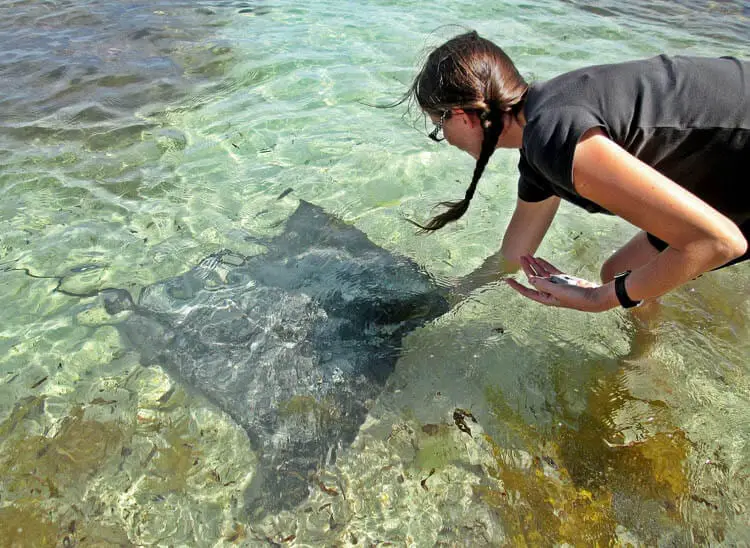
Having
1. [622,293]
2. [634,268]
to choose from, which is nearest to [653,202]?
[622,293]

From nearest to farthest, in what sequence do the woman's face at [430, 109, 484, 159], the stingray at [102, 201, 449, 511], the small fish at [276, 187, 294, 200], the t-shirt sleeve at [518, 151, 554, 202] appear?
the woman's face at [430, 109, 484, 159] → the t-shirt sleeve at [518, 151, 554, 202] → the stingray at [102, 201, 449, 511] → the small fish at [276, 187, 294, 200]

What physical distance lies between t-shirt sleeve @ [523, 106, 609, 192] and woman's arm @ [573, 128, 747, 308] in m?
0.03

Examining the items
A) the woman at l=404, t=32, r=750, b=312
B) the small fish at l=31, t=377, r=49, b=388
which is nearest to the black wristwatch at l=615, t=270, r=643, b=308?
the woman at l=404, t=32, r=750, b=312

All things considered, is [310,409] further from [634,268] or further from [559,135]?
[634,268]

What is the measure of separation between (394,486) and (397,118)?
4.08m

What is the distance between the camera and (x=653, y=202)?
171 cm

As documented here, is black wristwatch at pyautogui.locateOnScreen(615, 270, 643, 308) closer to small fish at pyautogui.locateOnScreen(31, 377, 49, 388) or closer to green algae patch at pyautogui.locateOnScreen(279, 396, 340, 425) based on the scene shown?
green algae patch at pyautogui.locateOnScreen(279, 396, 340, 425)

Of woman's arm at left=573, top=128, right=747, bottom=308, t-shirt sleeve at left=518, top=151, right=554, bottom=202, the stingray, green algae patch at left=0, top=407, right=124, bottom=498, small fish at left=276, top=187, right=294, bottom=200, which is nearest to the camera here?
woman's arm at left=573, top=128, right=747, bottom=308

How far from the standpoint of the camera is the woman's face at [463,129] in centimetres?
203

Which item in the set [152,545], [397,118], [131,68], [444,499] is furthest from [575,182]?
[131,68]

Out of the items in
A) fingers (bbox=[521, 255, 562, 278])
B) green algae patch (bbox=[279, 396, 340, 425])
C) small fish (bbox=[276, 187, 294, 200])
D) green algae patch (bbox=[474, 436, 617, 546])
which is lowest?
small fish (bbox=[276, 187, 294, 200])

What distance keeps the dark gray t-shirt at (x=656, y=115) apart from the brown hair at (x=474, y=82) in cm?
10

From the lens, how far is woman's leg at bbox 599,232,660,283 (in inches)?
108

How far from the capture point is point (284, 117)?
5.32m
